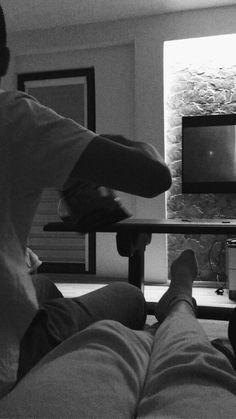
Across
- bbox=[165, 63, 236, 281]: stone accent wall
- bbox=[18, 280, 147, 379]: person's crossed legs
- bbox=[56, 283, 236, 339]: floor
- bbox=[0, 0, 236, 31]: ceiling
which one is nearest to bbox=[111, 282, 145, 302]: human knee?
bbox=[18, 280, 147, 379]: person's crossed legs

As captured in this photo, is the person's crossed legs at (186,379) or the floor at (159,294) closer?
the person's crossed legs at (186,379)

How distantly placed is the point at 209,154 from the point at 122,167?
129 inches

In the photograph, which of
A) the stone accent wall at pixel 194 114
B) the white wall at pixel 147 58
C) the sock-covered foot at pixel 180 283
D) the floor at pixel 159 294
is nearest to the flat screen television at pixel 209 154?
the stone accent wall at pixel 194 114

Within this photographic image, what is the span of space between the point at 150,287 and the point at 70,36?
2532mm

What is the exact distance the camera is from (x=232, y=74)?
12.6 feet

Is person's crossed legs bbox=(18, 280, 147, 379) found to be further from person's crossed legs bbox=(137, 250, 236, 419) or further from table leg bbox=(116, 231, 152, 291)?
table leg bbox=(116, 231, 152, 291)

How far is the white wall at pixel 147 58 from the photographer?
3.81 meters

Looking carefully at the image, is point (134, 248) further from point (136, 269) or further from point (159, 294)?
point (159, 294)

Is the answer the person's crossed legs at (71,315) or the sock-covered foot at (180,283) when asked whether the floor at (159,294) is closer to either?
the sock-covered foot at (180,283)

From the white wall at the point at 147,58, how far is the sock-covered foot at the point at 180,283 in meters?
2.15

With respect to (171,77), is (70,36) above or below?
above

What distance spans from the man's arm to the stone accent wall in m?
3.34

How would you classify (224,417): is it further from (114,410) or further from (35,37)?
(35,37)

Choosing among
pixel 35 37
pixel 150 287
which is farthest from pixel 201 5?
pixel 150 287
